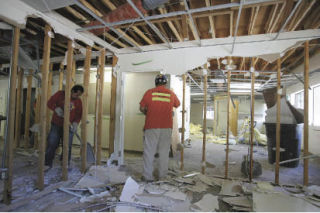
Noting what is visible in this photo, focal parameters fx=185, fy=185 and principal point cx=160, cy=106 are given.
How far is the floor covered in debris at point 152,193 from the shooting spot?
7.08 ft

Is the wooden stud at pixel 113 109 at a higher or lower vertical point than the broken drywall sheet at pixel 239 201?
higher

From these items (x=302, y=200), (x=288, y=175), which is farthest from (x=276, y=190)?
(x=288, y=175)

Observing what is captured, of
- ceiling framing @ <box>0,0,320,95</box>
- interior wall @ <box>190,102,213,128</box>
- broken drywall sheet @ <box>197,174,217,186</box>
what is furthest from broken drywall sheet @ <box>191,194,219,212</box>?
interior wall @ <box>190,102,213,128</box>

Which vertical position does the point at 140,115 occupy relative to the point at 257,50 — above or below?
below

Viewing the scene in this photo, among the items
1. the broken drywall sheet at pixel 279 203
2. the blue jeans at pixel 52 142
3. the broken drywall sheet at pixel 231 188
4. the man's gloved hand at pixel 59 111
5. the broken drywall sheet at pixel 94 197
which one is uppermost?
the man's gloved hand at pixel 59 111

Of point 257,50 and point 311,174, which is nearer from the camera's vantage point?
point 257,50

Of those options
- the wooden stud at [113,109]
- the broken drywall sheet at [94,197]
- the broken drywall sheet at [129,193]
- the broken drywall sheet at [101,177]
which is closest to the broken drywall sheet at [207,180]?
the broken drywall sheet at [129,193]

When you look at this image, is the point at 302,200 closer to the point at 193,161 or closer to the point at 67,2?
the point at 193,161

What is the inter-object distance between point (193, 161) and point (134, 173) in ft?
5.64

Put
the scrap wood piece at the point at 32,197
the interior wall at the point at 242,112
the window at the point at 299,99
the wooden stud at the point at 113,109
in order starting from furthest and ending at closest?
the interior wall at the point at 242,112 → the window at the point at 299,99 → the wooden stud at the point at 113,109 → the scrap wood piece at the point at 32,197

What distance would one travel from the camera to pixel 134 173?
3340 mm

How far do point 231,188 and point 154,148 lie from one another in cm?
128

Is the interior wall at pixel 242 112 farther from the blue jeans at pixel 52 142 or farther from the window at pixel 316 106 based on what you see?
the blue jeans at pixel 52 142

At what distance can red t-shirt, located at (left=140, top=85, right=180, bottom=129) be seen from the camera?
2863 mm
